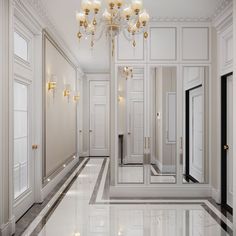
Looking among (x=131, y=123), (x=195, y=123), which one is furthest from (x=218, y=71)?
(x=131, y=123)

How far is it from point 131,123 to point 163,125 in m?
0.54

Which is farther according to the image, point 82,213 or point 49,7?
point 49,7

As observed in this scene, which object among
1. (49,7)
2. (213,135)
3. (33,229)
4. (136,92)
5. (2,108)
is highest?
(49,7)

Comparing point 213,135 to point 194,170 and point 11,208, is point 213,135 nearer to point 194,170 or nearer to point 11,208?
point 194,170

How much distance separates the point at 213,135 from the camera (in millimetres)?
4918

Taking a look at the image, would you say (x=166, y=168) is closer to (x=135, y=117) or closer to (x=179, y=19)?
(x=135, y=117)

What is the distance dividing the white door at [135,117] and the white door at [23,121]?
1.60 metres

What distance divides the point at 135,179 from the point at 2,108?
2.66m

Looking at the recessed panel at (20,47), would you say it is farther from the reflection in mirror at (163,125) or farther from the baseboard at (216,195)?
the baseboard at (216,195)

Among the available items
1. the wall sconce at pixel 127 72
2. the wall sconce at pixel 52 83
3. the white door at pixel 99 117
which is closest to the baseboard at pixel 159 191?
the wall sconce at pixel 127 72

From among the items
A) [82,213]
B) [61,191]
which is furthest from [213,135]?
[61,191]

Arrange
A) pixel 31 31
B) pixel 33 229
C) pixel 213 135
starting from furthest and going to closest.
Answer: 1. pixel 213 135
2. pixel 31 31
3. pixel 33 229

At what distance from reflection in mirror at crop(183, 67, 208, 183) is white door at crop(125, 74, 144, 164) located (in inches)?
29.0

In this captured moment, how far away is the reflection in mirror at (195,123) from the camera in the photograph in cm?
497
